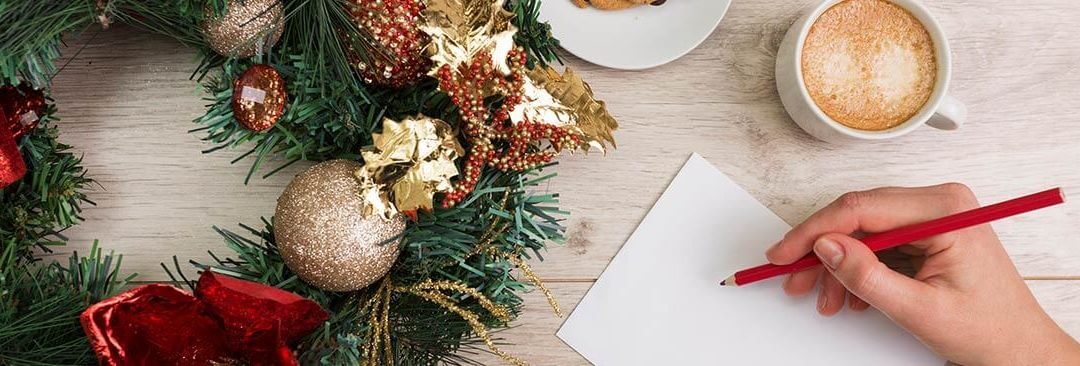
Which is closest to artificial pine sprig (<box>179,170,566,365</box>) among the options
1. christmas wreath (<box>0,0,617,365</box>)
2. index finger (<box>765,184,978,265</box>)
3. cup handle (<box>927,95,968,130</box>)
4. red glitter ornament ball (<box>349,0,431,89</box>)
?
christmas wreath (<box>0,0,617,365</box>)

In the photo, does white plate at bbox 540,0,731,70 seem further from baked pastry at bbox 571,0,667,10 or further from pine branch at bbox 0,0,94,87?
pine branch at bbox 0,0,94,87

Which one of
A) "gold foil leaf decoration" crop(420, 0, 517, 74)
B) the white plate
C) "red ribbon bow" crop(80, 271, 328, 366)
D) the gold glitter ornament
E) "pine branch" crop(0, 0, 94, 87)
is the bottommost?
"red ribbon bow" crop(80, 271, 328, 366)

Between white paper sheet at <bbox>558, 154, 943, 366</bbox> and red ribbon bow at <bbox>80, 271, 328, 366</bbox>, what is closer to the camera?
red ribbon bow at <bbox>80, 271, 328, 366</bbox>

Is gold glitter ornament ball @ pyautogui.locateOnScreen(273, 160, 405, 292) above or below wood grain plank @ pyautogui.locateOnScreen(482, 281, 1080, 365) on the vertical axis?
above

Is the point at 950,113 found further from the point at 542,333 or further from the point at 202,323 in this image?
the point at 202,323

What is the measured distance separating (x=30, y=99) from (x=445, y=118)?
0.32 metres

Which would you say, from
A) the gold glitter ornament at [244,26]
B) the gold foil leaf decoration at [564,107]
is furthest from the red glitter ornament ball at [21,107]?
the gold foil leaf decoration at [564,107]

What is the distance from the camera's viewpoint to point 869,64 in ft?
2.26

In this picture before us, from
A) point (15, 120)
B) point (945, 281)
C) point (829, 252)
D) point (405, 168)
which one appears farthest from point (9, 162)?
point (945, 281)

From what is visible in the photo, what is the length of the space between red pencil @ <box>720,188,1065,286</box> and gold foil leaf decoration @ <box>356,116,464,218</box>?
0.97 ft

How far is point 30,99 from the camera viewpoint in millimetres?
589

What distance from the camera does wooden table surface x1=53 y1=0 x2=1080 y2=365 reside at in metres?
0.68

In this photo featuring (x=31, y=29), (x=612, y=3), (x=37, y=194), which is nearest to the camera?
(x=31, y=29)

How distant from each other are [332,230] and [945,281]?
0.50 metres
